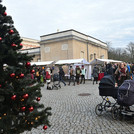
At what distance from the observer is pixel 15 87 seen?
2770 mm

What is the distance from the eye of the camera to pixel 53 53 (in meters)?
29.5

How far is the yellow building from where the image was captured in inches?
1062

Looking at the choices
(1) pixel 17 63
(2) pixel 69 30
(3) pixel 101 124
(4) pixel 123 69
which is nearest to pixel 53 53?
(2) pixel 69 30

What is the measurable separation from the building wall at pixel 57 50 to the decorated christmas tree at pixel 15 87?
23999 millimetres

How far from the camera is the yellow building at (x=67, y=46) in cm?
2698

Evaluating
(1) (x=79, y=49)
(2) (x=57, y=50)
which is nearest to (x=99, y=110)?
(1) (x=79, y=49)

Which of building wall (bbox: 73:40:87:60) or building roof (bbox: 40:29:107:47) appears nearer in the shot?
building roof (bbox: 40:29:107:47)

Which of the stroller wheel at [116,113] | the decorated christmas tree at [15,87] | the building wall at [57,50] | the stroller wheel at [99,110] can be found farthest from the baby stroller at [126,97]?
the building wall at [57,50]

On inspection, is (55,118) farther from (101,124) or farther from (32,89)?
(32,89)

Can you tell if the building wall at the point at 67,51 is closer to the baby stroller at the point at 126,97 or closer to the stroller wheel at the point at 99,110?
the stroller wheel at the point at 99,110

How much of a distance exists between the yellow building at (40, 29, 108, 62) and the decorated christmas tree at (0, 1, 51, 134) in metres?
23.9

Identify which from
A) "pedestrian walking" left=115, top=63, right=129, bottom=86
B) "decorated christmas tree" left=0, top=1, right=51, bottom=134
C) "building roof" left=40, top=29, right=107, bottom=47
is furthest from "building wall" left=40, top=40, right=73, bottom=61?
"decorated christmas tree" left=0, top=1, right=51, bottom=134

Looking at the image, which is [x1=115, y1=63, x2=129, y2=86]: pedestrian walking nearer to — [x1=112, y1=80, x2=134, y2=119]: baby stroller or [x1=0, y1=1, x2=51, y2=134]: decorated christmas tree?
[x1=112, y1=80, x2=134, y2=119]: baby stroller

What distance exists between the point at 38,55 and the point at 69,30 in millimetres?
9534
